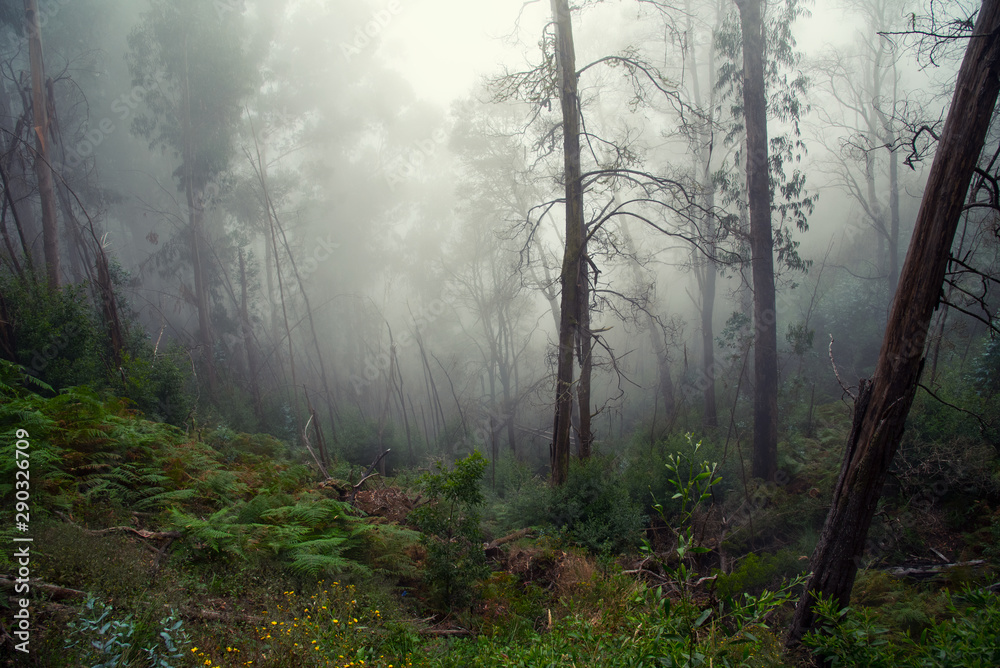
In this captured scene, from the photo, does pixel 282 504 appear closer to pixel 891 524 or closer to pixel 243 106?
pixel 891 524

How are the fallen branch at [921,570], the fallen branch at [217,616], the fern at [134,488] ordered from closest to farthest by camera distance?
the fallen branch at [217,616]
the fern at [134,488]
the fallen branch at [921,570]

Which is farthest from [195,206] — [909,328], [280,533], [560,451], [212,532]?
[909,328]

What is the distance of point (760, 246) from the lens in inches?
366

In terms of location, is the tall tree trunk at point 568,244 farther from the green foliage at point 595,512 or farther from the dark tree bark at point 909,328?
the dark tree bark at point 909,328

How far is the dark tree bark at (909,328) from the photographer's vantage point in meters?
3.46

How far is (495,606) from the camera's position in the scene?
4199mm

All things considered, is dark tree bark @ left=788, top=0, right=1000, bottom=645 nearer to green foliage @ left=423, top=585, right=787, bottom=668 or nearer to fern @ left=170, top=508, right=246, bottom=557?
green foliage @ left=423, top=585, right=787, bottom=668

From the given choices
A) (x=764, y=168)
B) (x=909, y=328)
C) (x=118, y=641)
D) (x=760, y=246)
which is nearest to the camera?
(x=118, y=641)

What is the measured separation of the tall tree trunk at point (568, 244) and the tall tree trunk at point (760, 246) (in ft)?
13.8

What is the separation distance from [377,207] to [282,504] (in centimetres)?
2449

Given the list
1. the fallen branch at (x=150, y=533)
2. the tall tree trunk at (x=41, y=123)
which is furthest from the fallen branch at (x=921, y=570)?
the tall tree trunk at (x=41, y=123)

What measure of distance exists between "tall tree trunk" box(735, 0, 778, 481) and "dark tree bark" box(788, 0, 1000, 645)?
566 centimetres

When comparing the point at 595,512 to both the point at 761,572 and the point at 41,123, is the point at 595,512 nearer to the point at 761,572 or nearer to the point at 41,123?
the point at 761,572

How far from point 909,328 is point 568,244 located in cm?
422
